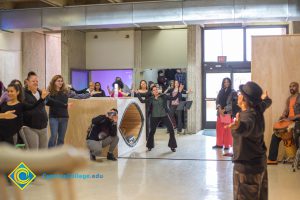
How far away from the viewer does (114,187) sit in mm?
5855

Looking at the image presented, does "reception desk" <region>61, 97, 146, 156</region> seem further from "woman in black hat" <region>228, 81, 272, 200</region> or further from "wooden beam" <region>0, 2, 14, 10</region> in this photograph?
"woman in black hat" <region>228, 81, 272, 200</region>

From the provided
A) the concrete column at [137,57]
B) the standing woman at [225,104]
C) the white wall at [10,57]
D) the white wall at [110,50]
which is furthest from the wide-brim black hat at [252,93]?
the white wall at [110,50]

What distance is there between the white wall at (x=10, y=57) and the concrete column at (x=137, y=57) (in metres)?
3.82

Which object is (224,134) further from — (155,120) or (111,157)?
(111,157)

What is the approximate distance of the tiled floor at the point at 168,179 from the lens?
5.39m

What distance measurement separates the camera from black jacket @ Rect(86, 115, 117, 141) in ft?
25.5

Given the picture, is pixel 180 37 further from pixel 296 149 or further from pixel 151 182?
pixel 151 182

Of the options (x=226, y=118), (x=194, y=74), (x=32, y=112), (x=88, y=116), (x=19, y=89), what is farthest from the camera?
(x=194, y=74)

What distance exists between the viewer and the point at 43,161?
1.30 meters

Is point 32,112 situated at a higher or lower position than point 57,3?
lower

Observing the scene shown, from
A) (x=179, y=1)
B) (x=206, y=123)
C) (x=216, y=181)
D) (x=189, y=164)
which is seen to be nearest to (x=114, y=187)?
(x=216, y=181)

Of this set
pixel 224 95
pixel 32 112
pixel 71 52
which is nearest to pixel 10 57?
pixel 71 52

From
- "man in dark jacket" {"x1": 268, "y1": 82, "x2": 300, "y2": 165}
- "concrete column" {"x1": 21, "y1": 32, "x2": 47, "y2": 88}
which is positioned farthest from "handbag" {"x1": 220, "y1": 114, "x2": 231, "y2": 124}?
"concrete column" {"x1": 21, "y1": 32, "x2": 47, "y2": 88}

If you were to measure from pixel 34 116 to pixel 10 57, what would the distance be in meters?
7.55
